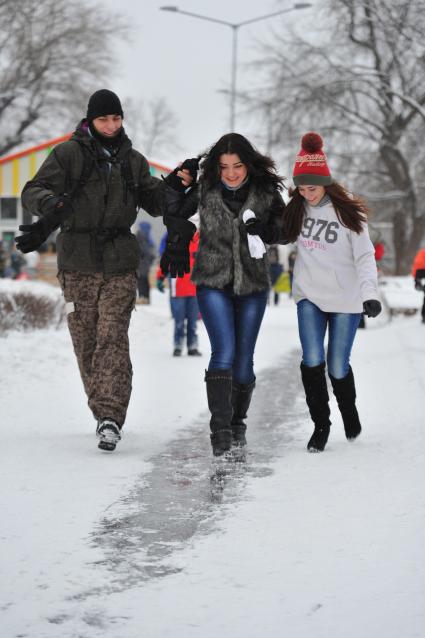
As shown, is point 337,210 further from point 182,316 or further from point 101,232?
point 182,316

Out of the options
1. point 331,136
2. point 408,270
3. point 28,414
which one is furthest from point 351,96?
point 28,414

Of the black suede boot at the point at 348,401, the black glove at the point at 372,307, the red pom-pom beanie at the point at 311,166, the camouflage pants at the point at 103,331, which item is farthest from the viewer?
the black suede boot at the point at 348,401

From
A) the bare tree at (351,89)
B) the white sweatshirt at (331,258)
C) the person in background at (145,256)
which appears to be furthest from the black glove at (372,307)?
the bare tree at (351,89)

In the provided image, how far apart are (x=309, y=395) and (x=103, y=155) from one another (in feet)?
5.74

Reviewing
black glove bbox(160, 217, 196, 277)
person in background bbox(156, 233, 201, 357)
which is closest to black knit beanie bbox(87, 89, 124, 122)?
black glove bbox(160, 217, 196, 277)

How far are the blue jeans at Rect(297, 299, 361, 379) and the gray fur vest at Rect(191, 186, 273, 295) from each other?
352mm

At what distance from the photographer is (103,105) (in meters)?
6.40

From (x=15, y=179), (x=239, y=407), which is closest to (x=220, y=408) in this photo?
(x=239, y=407)

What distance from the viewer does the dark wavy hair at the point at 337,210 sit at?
632 cm

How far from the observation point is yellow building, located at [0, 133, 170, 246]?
140 feet

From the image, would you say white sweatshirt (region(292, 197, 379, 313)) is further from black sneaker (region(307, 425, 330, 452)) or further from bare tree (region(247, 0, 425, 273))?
bare tree (region(247, 0, 425, 273))

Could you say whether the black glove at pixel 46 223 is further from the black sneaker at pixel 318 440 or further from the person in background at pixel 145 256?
the person in background at pixel 145 256

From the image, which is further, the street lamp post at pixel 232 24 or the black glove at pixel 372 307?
the street lamp post at pixel 232 24

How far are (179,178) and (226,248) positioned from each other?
0.47m
